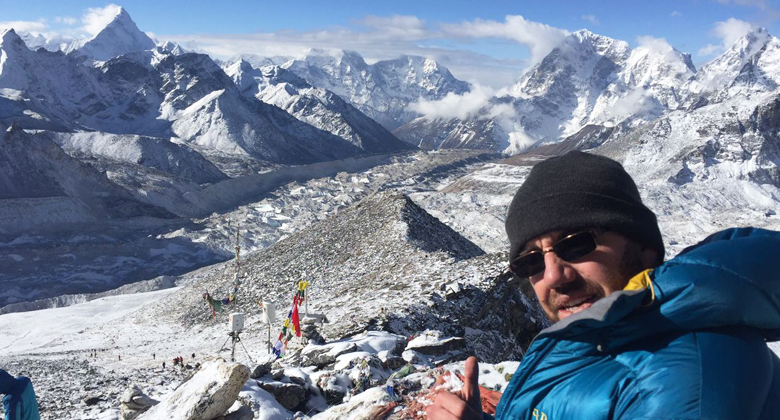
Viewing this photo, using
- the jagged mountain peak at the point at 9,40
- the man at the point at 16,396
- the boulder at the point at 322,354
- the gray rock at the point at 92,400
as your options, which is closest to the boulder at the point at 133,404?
the man at the point at 16,396

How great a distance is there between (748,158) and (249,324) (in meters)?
111

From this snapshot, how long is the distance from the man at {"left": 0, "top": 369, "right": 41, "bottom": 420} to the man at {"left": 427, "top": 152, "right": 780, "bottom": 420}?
685 centimetres

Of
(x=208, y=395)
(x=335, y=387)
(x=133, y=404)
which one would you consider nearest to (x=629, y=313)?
(x=208, y=395)

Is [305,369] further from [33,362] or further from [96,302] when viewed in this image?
[96,302]

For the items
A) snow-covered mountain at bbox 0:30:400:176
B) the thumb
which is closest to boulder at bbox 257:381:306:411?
the thumb

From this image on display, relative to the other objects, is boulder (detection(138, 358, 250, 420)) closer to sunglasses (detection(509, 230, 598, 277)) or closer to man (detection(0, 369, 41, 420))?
man (detection(0, 369, 41, 420))

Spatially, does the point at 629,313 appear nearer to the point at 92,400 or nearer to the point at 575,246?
the point at 575,246

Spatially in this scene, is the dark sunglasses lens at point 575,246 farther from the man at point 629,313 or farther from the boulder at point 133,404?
the boulder at point 133,404

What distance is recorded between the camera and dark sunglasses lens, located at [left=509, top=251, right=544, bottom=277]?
2.61m

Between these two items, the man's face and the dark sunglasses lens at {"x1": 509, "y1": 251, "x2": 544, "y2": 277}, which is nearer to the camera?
the man's face

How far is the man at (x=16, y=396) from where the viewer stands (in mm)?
7074

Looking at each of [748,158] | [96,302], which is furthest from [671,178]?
[96,302]

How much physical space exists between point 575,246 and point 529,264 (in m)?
0.28

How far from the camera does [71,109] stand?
558 ft
